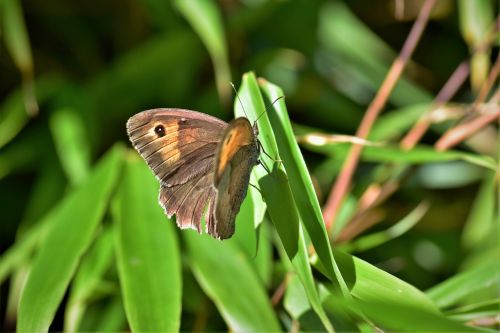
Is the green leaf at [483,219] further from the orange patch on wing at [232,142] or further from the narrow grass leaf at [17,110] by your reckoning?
the narrow grass leaf at [17,110]

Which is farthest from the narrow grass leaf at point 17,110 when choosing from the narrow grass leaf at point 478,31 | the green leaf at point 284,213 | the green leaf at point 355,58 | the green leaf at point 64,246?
the narrow grass leaf at point 478,31

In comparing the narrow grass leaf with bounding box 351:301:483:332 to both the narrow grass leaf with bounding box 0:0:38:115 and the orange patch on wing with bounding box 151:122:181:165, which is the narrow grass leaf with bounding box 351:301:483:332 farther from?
the narrow grass leaf with bounding box 0:0:38:115

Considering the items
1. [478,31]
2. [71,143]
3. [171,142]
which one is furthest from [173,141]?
[478,31]

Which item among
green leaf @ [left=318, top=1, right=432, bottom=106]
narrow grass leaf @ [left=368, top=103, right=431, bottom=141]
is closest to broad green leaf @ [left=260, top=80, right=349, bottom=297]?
narrow grass leaf @ [left=368, top=103, right=431, bottom=141]

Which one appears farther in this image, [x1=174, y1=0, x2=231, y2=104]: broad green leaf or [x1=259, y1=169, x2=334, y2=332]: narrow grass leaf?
[x1=174, y1=0, x2=231, y2=104]: broad green leaf

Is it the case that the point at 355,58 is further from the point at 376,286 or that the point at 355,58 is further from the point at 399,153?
the point at 376,286

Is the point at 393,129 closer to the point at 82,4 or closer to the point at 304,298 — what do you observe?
the point at 304,298
